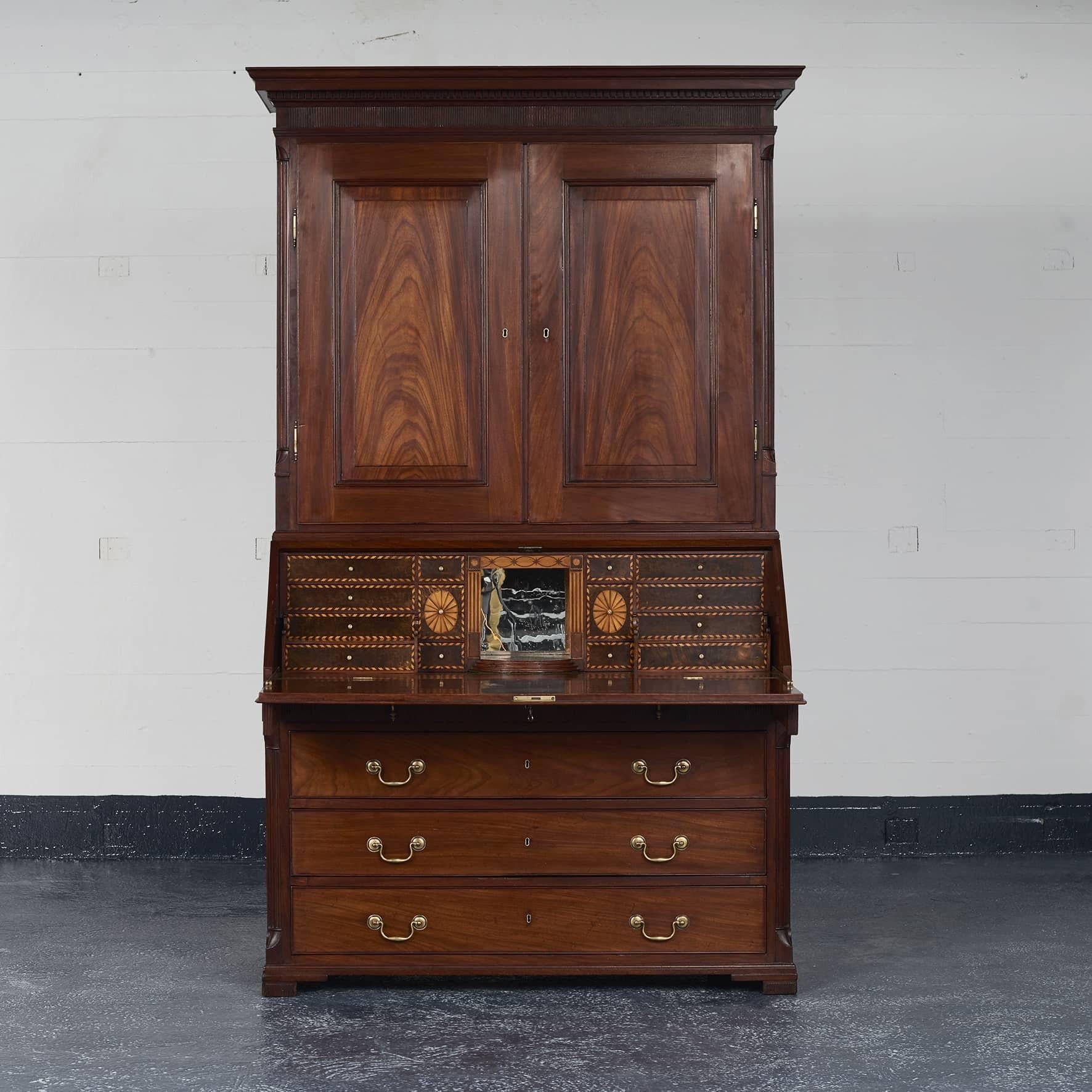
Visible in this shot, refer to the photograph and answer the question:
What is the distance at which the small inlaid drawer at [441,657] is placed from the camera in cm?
327

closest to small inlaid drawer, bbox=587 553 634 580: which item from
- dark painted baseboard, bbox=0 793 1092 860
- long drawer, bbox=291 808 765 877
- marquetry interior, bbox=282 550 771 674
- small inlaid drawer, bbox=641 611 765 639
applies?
marquetry interior, bbox=282 550 771 674

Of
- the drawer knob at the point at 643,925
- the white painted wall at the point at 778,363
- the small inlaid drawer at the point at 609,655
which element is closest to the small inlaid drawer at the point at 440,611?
the small inlaid drawer at the point at 609,655

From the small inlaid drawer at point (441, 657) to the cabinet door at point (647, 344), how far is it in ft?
1.40

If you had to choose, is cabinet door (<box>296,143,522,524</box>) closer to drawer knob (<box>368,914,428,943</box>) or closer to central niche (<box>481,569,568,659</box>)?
central niche (<box>481,569,568,659</box>)

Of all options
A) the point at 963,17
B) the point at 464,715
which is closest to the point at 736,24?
the point at 963,17

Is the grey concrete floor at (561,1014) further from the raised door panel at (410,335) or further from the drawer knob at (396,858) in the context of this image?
the raised door panel at (410,335)

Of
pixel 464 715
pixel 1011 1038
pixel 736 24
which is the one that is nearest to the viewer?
pixel 1011 1038

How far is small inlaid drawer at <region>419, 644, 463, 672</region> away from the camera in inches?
129

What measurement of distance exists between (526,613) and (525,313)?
83 cm

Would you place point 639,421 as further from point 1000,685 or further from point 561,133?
point 1000,685

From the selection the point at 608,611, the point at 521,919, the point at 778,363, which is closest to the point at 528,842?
the point at 521,919

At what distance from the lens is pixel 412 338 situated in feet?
10.7

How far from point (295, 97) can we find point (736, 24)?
179 cm

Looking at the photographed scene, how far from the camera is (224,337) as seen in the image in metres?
4.24
